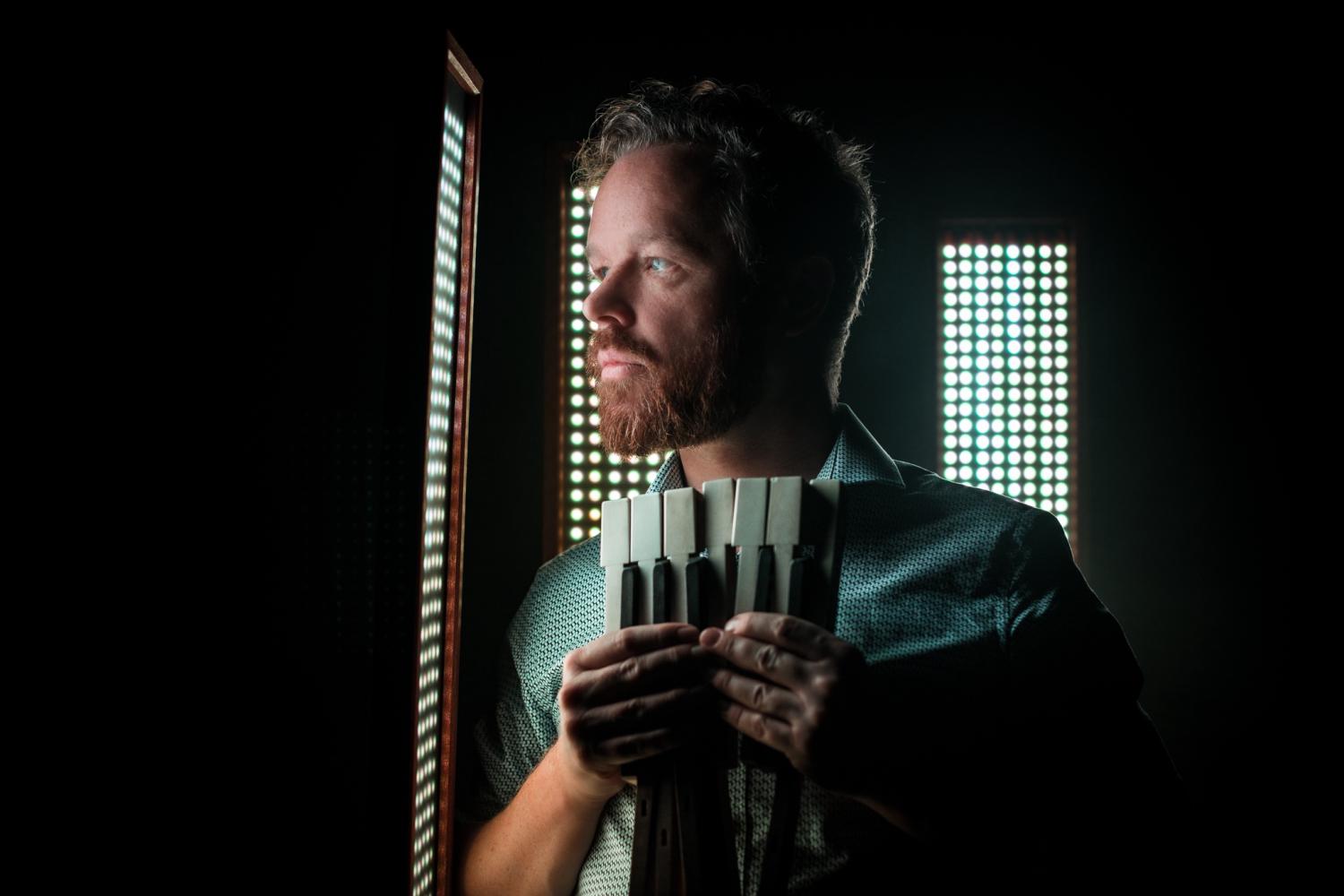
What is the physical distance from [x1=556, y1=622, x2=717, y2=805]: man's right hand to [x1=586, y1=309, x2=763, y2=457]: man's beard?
463 mm

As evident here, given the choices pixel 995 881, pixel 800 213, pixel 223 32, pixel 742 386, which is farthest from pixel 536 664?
pixel 223 32

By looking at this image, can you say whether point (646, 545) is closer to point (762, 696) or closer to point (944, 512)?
point (762, 696)

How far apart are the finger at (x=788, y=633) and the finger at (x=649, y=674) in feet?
0.23

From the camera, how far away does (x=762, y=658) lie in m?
1.17

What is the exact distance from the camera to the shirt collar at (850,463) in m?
1.76

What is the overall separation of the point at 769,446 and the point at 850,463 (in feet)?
0.53

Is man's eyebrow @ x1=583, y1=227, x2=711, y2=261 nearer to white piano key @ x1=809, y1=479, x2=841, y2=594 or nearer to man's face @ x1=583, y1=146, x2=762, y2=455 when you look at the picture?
man's face @ x1=583, y1=146, x2=762, y2=455

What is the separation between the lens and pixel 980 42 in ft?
9.31

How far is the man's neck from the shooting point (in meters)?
1.76

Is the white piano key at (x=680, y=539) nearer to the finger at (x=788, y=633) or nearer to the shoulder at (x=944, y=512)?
the finger at (x=788, y=633)

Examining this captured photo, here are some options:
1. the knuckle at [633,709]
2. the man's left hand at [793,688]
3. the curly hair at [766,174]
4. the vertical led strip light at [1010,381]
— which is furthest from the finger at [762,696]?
the vertical led strip light at [1010,381]

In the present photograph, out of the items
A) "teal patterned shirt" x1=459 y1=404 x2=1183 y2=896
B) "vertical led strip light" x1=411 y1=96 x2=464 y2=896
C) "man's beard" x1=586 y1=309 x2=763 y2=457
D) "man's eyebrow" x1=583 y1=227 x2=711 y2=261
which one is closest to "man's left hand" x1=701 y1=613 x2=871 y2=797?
"teal patterned shirt" x1=459 y1=404 x2=1183 y2=896

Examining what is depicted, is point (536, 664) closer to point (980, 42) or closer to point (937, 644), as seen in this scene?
point (937, 644)

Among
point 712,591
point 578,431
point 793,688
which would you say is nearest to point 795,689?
point 793,688
